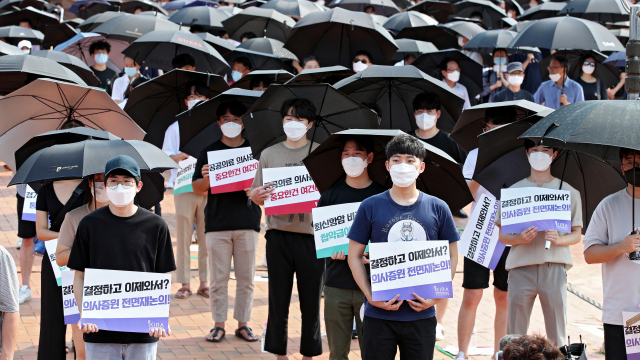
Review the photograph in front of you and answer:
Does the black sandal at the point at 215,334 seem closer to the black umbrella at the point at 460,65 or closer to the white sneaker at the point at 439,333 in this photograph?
the white sneaker at the point at 439,333

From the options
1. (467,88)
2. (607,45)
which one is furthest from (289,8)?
(607,45)

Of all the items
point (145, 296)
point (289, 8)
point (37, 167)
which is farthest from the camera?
point (289, 8)

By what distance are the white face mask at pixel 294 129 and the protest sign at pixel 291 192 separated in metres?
0.30

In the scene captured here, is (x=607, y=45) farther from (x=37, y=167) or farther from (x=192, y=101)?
(x=37, y=167)

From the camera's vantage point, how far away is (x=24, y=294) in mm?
8273

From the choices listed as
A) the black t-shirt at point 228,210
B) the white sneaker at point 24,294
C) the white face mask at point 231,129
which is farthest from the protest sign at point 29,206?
the white face mask at point 231,129

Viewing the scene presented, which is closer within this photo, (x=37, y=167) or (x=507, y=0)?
(x=37, y=167)

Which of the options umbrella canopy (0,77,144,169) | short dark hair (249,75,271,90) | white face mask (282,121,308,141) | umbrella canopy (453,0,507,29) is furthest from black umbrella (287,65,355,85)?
umbrella canopy (453,0,507,29)

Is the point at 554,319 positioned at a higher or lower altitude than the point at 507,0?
lower

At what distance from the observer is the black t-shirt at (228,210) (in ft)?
24.6

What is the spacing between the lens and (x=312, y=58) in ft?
35.4

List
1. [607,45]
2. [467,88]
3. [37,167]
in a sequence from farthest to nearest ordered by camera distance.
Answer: [467,88], [607,45], [37,167]

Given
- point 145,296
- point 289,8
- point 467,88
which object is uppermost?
point 289,8

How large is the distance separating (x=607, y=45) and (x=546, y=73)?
13.2 feet
